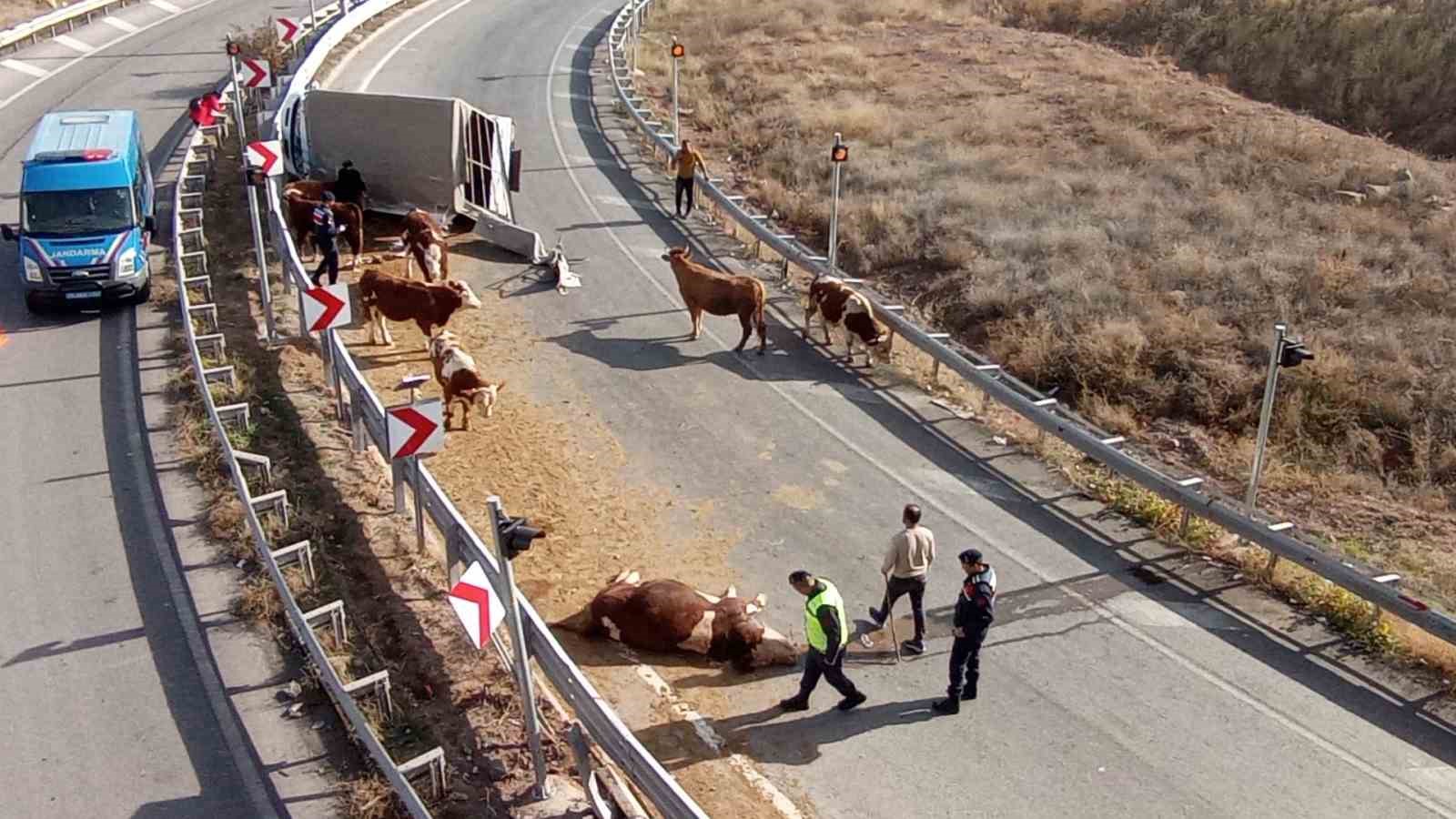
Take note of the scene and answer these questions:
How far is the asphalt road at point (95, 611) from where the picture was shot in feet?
33.0

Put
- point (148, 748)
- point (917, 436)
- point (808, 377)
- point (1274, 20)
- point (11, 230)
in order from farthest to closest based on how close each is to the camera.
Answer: point (1274, 20)
point (11, 230)
point (808, 377)
point (917, 436)
point (148, 748)

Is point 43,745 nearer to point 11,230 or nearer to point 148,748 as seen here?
point 148,748

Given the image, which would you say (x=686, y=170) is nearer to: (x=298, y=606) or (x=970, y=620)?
(x=298, y=606)

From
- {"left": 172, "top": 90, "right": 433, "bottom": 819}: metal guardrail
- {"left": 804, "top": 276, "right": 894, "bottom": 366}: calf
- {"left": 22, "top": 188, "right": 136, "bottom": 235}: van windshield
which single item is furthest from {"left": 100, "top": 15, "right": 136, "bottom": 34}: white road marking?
{"left": 804, "top": 276, "right": 894, "bottom": 366}: calf

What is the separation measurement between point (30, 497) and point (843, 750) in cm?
974

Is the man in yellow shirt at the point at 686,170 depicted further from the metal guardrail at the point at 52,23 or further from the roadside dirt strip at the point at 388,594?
the metal guardrail at the point at 52,23

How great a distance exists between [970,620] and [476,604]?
4.17 meters

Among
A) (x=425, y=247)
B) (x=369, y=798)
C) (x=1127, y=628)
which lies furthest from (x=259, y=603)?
(x=425, y=247)

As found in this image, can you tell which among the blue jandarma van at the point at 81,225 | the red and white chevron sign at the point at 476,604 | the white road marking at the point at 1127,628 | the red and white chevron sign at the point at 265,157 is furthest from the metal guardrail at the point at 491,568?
the blue jandarma van at the point at 81,225

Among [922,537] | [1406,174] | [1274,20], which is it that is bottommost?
[922,537]

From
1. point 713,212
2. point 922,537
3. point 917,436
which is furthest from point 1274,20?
point 922,537

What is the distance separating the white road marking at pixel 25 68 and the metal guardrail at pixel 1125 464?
21873mm

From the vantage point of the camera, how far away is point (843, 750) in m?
10.5

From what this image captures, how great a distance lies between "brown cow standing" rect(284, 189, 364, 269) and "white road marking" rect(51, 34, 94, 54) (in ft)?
71.2
